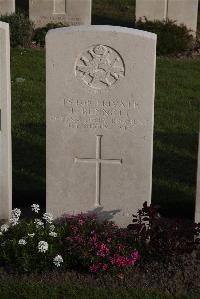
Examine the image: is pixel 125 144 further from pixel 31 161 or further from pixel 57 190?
pixel 31 161

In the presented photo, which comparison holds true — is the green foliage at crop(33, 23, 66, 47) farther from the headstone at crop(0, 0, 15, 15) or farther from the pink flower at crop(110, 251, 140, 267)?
the pink flower at crop(110, 251, 140, 267)

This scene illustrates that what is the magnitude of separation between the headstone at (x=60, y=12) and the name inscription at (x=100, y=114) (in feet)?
32.3

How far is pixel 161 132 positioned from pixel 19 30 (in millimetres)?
5991

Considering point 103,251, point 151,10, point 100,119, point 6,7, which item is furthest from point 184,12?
point 103,251

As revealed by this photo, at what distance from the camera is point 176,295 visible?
6012mm

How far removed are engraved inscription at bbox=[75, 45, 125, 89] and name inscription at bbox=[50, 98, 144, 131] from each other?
184 mm

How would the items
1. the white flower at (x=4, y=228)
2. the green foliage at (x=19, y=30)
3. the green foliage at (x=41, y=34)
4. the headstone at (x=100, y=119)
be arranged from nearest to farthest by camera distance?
the headstone at (x=100, y=119) → the white flower at (x=4, y=228) → the green foliage at (x=19, y=30) → the green foliage at (x=41, y=34)

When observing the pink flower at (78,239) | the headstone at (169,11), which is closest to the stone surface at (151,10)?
the headstone at (169,11)

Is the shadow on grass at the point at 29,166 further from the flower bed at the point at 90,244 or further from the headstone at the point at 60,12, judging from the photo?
Result: the headstone at the point at 60,12

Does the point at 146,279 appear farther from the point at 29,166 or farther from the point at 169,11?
the point at 169,11

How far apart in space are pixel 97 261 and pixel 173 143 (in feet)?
12.5

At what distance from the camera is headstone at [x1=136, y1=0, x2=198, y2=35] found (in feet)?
52.4

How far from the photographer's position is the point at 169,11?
52.7 feet

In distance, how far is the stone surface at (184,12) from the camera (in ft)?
52.3
